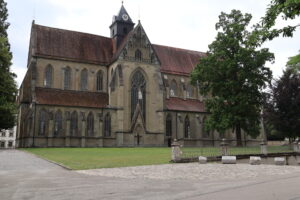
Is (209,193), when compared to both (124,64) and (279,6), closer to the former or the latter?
(279,6)

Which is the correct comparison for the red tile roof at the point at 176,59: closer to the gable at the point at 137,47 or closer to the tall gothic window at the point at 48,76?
the gable at the point at 137,47

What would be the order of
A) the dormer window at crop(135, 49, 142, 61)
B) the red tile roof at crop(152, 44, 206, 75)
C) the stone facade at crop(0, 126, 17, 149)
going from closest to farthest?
the dormer window at crop(135, 49, 142, 61) → the red tile roof at crop(152, 44, 206, 75) → the stone facade at crop(0, 126, 17, 149)

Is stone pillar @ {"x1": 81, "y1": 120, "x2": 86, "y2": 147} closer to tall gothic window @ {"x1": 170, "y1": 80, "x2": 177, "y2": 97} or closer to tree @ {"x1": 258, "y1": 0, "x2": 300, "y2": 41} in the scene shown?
tall gothic window @ {"x1": 170, "y1": 80, "x2": 177, "y2": 97}

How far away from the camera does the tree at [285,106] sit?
33812 mm

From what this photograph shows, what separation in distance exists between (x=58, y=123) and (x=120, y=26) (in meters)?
21.7

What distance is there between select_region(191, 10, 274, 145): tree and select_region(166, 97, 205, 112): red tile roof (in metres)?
13.2

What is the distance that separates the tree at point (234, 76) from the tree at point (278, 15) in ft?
95.5

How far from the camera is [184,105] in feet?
177

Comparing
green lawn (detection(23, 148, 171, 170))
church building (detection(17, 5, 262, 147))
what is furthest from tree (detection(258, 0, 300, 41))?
church building (detection(17, 5, 262, 147))

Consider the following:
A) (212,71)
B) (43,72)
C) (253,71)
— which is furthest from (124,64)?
(253,71)

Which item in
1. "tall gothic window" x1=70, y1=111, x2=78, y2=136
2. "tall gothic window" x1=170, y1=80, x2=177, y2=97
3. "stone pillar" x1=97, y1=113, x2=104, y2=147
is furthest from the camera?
"tall gothic window" x1=170, y1=80, x2=177, y2=97

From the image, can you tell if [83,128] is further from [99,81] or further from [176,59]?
[176,59]

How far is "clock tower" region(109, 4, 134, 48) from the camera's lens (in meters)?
54.9

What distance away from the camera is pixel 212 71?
38281 mm
